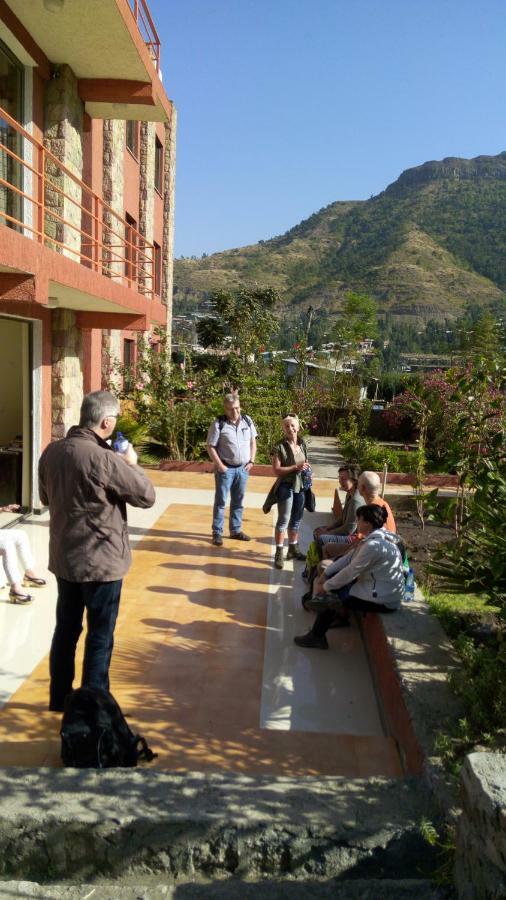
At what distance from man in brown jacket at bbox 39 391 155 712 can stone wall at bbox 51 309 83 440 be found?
20.7 feet

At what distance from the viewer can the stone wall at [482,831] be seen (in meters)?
2.32

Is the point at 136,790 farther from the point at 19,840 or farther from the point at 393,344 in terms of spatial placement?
the point at 393,344

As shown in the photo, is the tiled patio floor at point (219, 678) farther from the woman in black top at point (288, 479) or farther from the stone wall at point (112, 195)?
the stone wall at point (112, 195)

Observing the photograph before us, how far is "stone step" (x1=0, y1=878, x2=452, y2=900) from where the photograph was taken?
262 centimetres

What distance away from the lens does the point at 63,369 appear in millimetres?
10219

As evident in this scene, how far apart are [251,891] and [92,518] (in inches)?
79.3

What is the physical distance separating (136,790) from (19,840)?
18.6 inches

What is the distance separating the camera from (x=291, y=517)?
7.76m

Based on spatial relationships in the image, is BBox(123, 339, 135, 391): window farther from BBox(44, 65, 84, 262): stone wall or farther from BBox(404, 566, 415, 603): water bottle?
BBox(404, 566, 415, 603): water bottle

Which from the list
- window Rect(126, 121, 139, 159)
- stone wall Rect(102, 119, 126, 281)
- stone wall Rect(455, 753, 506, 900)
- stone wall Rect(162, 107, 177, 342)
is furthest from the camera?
stone wall Rect(162, 107, 177, 342)

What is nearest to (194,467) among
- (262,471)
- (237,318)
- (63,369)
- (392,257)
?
(262,471)

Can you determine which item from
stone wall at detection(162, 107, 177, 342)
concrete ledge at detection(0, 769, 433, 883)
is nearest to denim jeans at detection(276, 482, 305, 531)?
concrete ledge at detection(0, 769, 433, 883)

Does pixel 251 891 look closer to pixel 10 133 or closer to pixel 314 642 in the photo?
pixel 314 642

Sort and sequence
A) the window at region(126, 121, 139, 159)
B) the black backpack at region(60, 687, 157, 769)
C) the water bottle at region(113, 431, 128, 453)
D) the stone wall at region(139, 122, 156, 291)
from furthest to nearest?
the stone wall at region(139, 122, 156, 291)
the window at region(126, 121, 139, 159)
the water bottle at region(113, 431, 128, 453)
the black backpack at region(60, 687, 157, 769)
